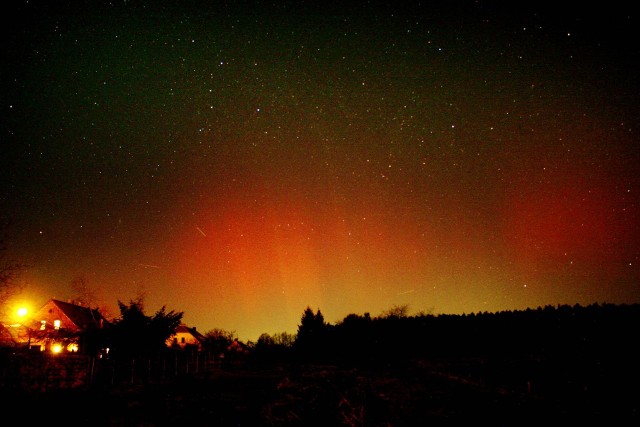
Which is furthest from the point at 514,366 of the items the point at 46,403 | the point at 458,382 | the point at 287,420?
the point at 46,403

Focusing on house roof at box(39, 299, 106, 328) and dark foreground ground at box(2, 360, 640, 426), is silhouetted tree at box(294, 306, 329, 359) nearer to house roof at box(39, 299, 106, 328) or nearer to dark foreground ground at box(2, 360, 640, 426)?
house roof at box(39, 299, 106, 328)

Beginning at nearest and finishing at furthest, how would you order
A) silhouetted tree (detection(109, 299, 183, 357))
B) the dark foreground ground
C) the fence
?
the dark foreground ground, the fence, silhouetted tree (detection(109, 299, 183, 357))

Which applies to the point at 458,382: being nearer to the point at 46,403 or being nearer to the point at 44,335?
the point at 46,403

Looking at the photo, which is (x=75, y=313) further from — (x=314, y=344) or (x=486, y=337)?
(x=486, y=337)

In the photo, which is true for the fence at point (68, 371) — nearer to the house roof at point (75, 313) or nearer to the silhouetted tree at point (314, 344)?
the house roof at point (75, 313)

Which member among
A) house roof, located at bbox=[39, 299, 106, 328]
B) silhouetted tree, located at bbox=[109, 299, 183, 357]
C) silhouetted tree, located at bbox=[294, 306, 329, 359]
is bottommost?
silhouetted tree, located at bbox=[294, 306, 329, 359]

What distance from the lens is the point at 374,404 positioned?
39.7ft

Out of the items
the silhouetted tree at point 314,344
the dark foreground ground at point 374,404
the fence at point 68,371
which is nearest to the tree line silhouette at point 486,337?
the silhouetted tree at point 314,344

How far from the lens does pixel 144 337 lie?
21.3m

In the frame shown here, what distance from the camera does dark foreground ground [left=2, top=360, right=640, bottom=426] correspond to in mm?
9586

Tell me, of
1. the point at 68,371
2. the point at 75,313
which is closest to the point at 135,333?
the point at 68,371

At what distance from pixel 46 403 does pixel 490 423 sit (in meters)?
11.9

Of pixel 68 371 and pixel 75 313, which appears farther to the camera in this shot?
pixel 75 313

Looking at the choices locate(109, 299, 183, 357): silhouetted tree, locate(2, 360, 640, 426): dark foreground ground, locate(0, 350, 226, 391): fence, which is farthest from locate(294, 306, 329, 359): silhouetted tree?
locate(2, 360, 640, 426): dark foreground ground
